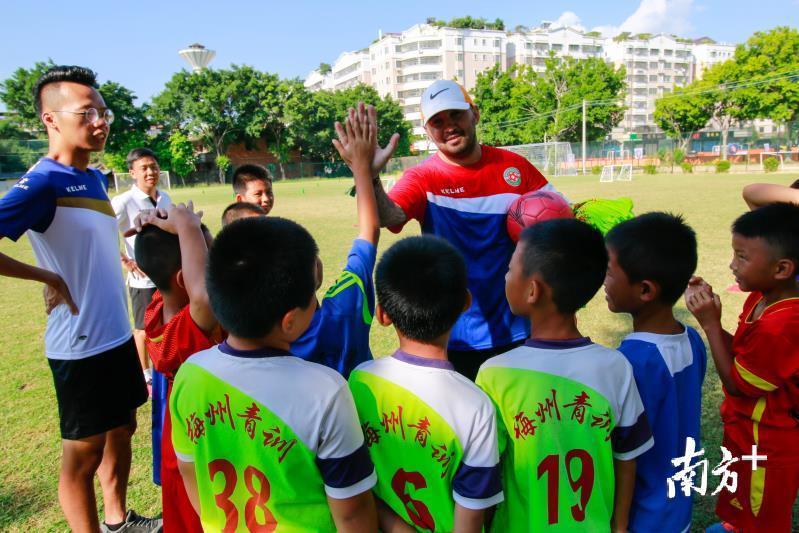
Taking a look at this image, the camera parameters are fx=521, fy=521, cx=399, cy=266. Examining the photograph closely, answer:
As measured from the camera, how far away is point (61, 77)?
293 centimetres

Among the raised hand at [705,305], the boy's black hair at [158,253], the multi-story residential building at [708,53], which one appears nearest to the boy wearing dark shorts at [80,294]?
the boy's black hair at [158,253]

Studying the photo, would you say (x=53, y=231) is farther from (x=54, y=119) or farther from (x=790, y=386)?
(x=790, y=386)

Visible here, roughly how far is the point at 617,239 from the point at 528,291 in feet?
1.75

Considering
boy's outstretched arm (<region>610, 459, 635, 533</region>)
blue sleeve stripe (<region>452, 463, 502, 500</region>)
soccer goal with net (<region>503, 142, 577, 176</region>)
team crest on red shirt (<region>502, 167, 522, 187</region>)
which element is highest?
soccer goal with net (<region>503, 142, 577, 176</region>)

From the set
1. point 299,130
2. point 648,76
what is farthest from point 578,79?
point 648,76

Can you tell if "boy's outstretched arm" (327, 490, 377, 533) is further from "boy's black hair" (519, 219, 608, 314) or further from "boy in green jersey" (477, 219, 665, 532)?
"boy's black hair" (519, 219, 608, 314)

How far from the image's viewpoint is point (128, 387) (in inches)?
114

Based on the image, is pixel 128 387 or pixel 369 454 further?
pixel 128 387

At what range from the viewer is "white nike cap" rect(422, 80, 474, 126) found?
285cm

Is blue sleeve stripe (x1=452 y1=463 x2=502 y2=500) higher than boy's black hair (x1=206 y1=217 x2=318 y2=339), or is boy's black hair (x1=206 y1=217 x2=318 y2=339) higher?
boy's black hair (x1=206 y1=217 x2=318 y2=339)

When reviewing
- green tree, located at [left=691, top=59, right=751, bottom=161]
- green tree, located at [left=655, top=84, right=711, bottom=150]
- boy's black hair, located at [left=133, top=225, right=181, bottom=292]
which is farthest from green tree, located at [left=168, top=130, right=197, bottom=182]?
boy's black hair, located at [left=133, top=225, right=181, bottom=292]

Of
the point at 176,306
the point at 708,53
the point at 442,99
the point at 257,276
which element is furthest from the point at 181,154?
the point at 708,53

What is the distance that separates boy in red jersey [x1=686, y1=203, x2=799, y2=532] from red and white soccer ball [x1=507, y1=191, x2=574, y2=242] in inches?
29.3

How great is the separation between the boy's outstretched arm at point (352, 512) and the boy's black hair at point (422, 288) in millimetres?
521
